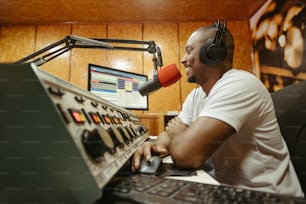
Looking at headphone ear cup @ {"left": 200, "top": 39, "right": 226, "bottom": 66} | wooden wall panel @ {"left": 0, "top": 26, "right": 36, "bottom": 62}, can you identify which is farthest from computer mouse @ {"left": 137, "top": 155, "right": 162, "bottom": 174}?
wooden wall panel @ {"left": 0, "top": 26, "right": 36, "bottom": 62}

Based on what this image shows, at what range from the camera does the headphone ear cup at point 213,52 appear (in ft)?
3.07

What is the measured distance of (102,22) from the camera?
3152 millimetres

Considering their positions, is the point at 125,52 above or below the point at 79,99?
above

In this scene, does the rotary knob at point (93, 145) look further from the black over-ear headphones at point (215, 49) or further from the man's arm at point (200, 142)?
the black over-ear headphones at point (215, 49)

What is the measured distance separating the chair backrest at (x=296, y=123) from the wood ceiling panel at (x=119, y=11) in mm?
2191

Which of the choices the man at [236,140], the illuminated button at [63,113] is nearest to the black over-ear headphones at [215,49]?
the man at [236,140]

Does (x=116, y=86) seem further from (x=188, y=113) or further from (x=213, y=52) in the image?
(x=213, y=52)

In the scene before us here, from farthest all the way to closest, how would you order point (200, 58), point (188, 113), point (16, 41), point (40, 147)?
1. point (16, 41)
2. point (188, 113)
3. point (200, 58)
4. point (40, 147)

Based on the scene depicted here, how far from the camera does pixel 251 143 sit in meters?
0.84

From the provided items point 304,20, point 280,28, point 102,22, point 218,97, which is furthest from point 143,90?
point 102,22

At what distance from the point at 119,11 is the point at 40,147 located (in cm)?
291

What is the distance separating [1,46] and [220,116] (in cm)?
354

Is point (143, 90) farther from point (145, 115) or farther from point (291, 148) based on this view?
point (145, 115)

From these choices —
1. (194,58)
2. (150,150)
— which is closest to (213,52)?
(194,58)
